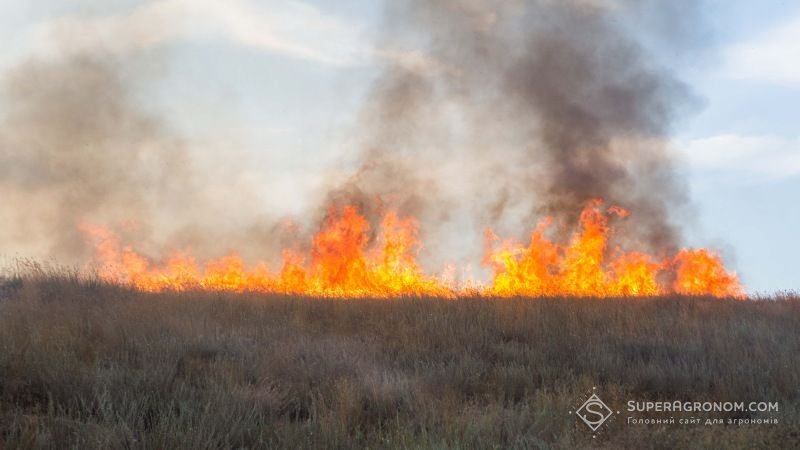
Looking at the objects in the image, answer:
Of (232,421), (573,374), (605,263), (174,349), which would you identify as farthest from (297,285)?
(232,421)

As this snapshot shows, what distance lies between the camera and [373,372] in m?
6.22

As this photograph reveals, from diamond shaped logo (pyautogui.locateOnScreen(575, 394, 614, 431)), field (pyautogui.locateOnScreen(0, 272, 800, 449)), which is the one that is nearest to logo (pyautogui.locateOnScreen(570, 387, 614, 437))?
diamond shaped logo (pyautogui.locateOnScreen(575, 394, 614, 431))

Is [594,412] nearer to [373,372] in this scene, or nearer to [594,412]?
[594,412]

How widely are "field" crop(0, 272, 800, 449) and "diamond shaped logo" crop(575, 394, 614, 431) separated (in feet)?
0.35

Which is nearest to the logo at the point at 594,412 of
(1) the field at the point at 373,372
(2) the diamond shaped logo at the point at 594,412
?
(2) the diamond shaped logo at the point at 594,412

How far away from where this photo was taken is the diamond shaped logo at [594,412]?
495 cm

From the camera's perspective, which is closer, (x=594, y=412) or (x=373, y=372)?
(x=594, y=412)

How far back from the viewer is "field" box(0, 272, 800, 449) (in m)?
4.46

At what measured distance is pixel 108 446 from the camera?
13.3ft

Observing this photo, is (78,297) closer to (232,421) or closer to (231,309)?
(231,309)

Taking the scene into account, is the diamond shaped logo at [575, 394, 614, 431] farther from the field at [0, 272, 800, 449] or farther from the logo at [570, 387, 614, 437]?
the field at [0, 272, 800, 449]

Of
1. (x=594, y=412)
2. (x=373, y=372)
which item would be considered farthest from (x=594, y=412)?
(x=373, y=372)

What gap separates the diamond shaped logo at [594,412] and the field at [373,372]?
11 centimetres

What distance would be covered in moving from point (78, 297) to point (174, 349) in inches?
216
